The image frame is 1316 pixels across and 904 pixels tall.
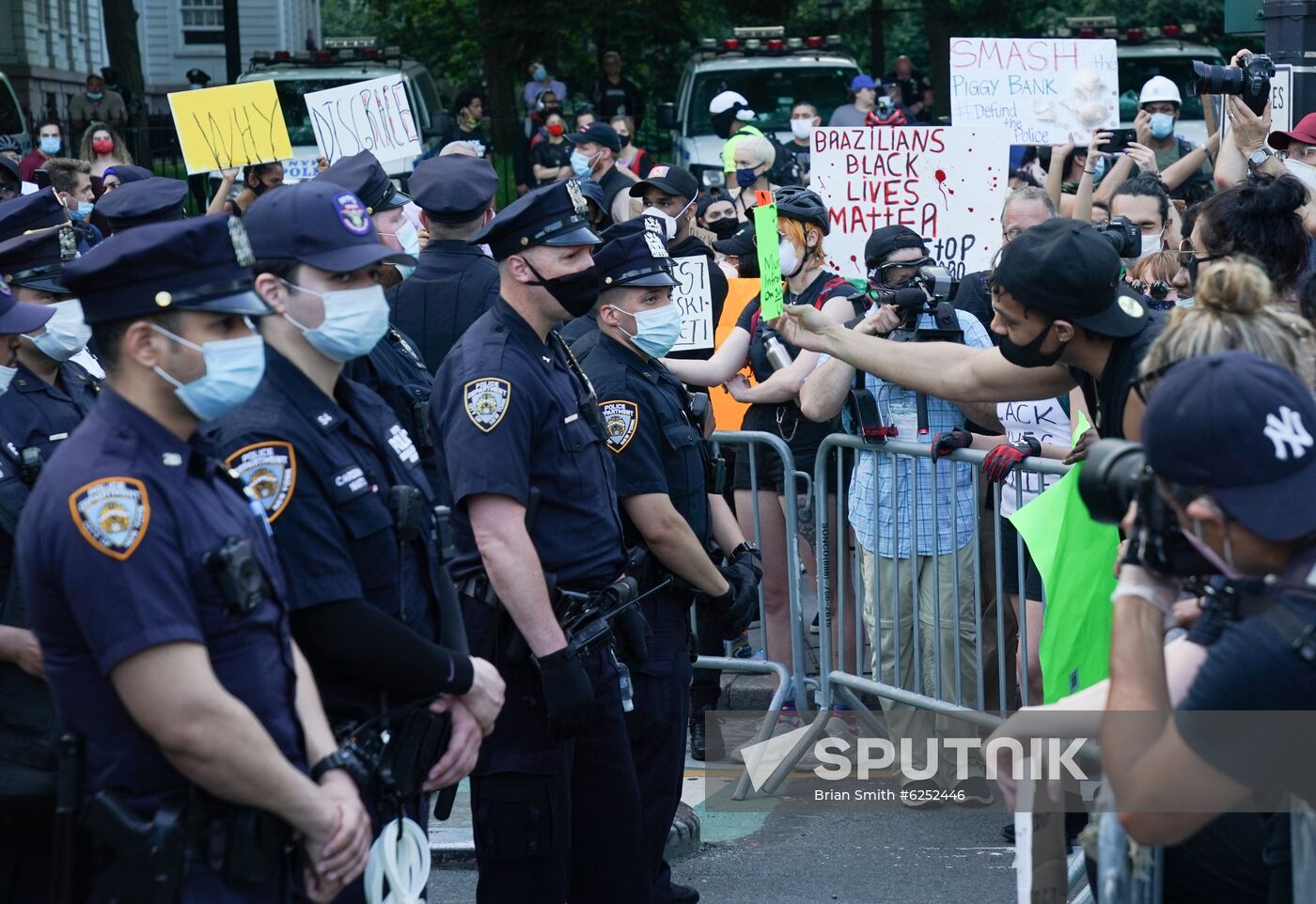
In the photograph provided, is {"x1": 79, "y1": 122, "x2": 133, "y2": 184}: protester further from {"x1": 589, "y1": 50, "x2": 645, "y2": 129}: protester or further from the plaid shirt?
the plaid shirt

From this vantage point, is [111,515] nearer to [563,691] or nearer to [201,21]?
[563,691]

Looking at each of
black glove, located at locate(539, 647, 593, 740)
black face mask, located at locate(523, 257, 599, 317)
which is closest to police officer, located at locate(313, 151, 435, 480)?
black face mask, located at locate(523, 257, 599, 317)

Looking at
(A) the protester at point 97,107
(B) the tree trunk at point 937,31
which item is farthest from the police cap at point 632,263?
(B) the tree trunk at point 937,31

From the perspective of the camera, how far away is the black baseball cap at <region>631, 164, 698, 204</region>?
8.45 metres

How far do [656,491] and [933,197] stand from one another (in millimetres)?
3129

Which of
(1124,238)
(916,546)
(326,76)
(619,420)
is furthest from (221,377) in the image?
(326,76)

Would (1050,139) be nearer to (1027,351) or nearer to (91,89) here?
(1027,351)

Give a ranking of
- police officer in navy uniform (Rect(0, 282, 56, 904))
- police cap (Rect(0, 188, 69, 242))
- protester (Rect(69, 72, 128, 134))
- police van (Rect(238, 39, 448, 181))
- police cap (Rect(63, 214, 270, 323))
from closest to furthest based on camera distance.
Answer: police cap (Rect(63, 214, 270, 323)) → police officer in navy uniform (Rect(0, 282, 56, 904)) → police cap (Rect(0, 188, 69, 242)) → police van (Rect(238, 39, 448, 181)) → protester (Rect(69, 72, 128, 134))

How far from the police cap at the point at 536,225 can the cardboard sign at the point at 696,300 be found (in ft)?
9.72

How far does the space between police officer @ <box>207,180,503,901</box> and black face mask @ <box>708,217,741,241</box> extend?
19.7 ft

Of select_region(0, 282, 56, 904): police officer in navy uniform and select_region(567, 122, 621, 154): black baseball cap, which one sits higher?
select_region(567, 122, 621, 154): black baseball cap

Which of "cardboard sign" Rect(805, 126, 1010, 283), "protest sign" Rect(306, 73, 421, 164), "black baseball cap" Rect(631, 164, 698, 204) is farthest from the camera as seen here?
"protest sign" Rect(306, 73, 421, 164)

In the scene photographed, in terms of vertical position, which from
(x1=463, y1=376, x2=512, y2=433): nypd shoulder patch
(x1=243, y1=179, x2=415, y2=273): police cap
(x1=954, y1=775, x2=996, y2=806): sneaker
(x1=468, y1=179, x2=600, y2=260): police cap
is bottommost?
(x1=954, y1=775, x2=996, y2=806): sneaker

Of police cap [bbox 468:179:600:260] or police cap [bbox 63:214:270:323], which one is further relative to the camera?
police cap [bbox 468:179:600:260]
